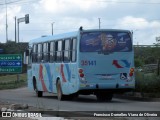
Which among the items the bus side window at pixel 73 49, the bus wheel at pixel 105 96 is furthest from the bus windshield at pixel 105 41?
the bus wheel at pixel 105 96

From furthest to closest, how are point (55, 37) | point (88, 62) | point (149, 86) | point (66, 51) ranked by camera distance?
1. point (149, 86)
2. point (55, 37)
3. point (66, 51)
4. point (88, 62)

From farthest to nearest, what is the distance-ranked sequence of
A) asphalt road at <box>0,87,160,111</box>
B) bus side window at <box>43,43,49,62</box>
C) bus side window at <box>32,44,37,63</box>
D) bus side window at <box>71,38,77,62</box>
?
bus side window at <box>32,44,37,63</box>
bus side window at <box>43,43,49,62</box>
bus side window at <box>71,38,77,62</box>
asphalt road at <box>0,87,160,111</box>

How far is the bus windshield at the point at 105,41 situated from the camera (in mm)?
23562

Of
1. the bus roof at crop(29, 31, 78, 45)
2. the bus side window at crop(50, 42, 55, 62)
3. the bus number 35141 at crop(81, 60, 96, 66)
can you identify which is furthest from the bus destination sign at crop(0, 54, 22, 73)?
the bus number 35141 at crop(81, 60, 96, 66)

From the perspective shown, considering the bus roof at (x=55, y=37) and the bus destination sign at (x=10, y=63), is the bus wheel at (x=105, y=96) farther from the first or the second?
the bus destination sign at (x=10, y=63)

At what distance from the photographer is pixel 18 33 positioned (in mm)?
99438

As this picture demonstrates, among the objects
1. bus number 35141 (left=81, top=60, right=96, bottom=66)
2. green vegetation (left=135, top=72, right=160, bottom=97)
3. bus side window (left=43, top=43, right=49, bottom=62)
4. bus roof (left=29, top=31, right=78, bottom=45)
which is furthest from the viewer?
bus side window (left=43, top=43, right=49, bottom=62)

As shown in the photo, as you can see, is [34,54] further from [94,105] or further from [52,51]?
[94,105]

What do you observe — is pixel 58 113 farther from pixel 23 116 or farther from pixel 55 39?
pixel 55 39

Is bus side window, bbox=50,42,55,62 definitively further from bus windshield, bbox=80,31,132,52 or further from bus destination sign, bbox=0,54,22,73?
bus destination sign, bbox=0,54,22,73

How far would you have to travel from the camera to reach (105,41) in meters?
23.8

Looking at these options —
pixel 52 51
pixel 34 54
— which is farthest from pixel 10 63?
pixel 52 51

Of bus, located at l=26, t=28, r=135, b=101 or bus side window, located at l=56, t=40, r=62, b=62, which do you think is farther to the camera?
bus side window, located at l=56, t=40, r=62, b=62

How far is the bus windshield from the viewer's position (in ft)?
77.3
